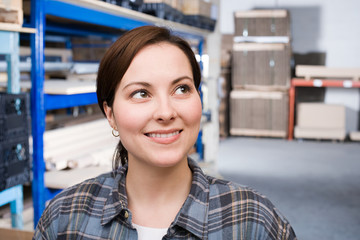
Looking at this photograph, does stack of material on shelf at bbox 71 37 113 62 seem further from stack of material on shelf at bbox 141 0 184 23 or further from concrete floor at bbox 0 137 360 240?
concrete floor at bbox 0 137 360 240

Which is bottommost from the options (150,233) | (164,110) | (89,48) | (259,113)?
(259,113)

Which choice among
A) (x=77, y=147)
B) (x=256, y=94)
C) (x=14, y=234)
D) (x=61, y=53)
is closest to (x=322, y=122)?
(x=256, y=94)

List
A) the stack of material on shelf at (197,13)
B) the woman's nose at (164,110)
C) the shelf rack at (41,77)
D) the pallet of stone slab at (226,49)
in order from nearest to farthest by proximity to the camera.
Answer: the woman's nose at (164,110)
the shelf rack at (41,77)
the stack of material on shelf at (197,13)
the pallet of stone slab at (226,49)

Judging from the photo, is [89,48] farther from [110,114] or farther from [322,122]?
[322,122]

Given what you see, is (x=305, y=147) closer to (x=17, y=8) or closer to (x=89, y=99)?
(x=89, y=99)

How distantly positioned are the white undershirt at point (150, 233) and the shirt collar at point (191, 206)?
66 mm

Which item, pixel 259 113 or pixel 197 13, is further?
pixel 259 113

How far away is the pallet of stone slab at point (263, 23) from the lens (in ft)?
28.2

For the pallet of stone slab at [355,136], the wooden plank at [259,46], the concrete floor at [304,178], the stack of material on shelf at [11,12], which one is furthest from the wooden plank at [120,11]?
the pallet of stone slab at [355,136]

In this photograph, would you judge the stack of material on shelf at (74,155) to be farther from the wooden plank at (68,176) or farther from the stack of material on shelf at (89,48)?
the stack of material on shelf at (89,48)

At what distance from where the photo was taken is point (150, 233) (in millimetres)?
1308

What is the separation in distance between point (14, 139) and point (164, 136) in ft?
4.63

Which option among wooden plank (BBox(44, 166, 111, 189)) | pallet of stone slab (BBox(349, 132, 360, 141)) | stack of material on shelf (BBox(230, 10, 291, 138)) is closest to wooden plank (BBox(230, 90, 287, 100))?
stack of material on shelf (BBox(230, 10, 291, 138))

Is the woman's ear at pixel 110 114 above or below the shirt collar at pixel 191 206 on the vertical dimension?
above
